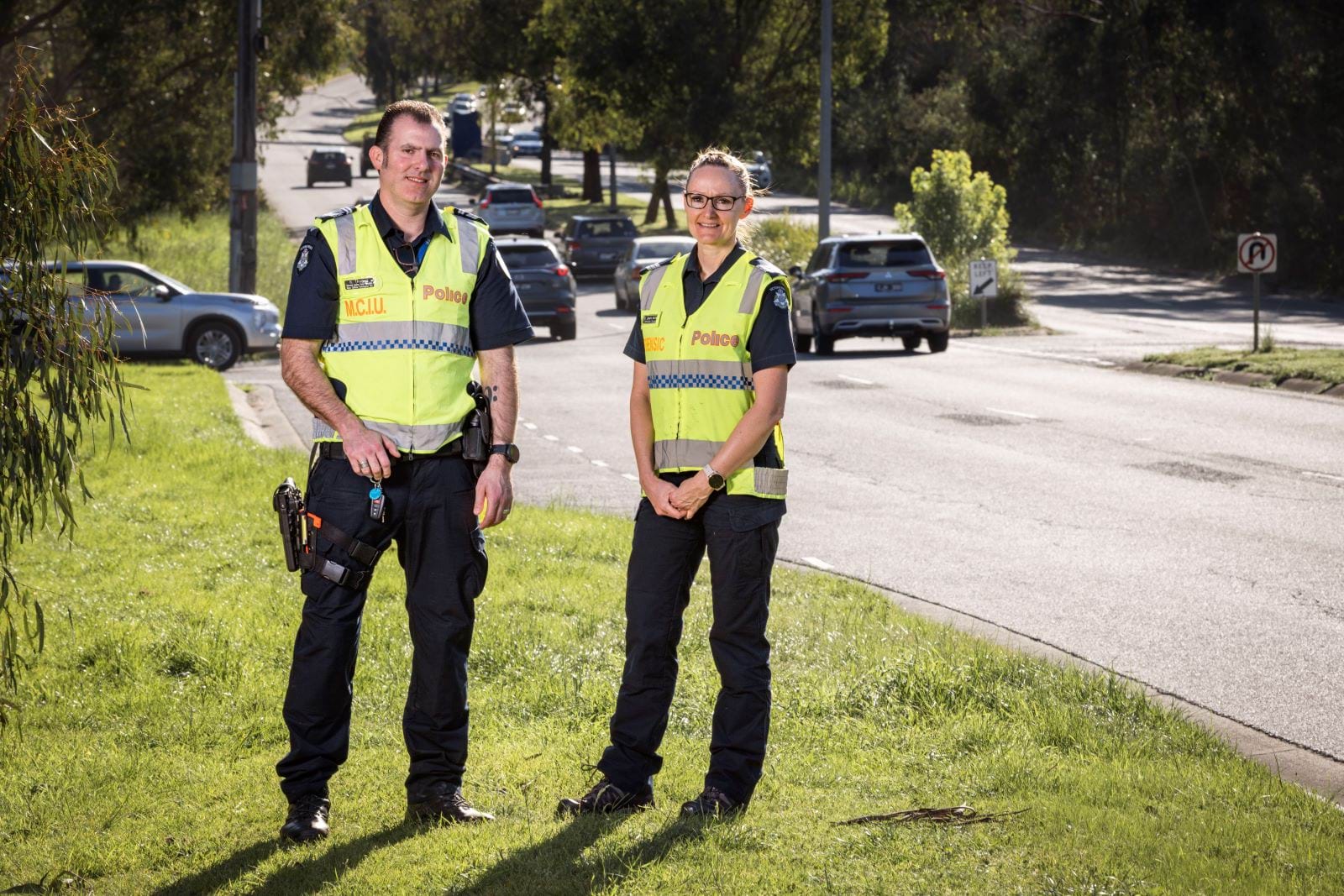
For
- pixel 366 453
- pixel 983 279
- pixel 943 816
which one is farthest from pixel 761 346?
pixel 983 279

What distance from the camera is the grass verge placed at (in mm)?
20938

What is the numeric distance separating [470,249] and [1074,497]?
8153mm

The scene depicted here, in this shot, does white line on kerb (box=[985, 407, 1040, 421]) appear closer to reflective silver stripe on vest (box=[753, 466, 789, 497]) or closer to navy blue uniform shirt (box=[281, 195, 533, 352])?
reflective silver stripe on vest (box=[753, 466, 789, 497])

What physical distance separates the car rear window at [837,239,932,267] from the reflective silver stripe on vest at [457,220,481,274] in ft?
69.3

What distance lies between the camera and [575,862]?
461cm

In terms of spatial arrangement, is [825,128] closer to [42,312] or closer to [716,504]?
[716,504]

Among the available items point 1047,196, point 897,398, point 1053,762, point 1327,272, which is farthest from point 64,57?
point 1047,196

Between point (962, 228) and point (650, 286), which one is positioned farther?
point (962, 228)

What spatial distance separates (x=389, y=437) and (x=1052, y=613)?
4668 millimetres

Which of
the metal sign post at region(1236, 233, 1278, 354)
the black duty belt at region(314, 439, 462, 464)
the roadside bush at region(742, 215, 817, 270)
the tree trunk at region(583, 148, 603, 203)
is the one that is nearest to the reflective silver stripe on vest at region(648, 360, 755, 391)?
the black duty belt at region(314, 439, 462, 464)

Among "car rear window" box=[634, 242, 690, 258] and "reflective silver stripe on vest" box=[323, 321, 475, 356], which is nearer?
"reflective silver stripe on vest" box=[323, 321, 475, 356]

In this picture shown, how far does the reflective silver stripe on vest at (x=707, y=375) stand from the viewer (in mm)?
5242

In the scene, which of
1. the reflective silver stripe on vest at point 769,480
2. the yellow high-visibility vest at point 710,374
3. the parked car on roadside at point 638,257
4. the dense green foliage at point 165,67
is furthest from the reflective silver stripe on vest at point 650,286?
the parked car on roadside at point 638,257

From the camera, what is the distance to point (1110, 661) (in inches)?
303
